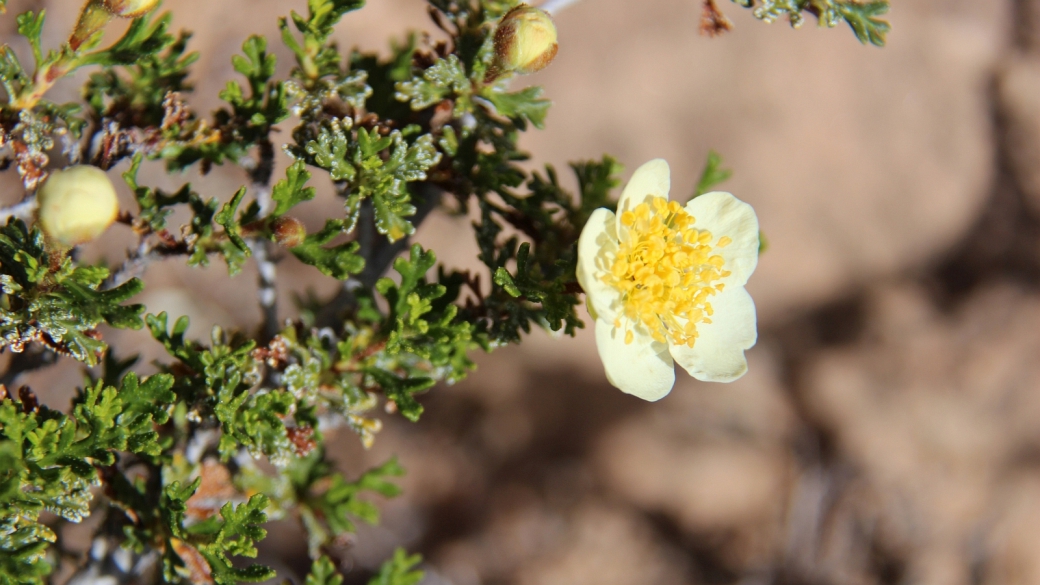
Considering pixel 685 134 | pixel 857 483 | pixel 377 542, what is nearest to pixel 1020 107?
pixel 685 134

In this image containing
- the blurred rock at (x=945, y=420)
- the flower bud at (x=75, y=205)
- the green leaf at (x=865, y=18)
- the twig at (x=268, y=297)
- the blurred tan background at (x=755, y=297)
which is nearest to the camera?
the flower bud at (x=75, y=205)

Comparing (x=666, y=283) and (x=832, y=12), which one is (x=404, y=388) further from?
(x=832, y=12)

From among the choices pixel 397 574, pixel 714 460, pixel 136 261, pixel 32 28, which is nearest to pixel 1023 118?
pixel 714 460

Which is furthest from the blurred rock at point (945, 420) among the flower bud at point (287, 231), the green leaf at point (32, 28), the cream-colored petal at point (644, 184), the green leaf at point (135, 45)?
the green leaf at point (32, 28)

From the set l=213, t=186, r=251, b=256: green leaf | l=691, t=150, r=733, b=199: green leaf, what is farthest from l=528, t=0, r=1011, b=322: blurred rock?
l=213, t=186, r=251, b=256: green leaf

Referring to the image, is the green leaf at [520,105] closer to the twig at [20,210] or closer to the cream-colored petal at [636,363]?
the cream-colored petal at [636,363]

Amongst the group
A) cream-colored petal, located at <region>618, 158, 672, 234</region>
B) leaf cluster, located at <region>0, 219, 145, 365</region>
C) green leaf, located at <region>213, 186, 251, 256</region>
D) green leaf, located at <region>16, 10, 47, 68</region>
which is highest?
green leaf, located at <region>16, 10, 47, 68</region>

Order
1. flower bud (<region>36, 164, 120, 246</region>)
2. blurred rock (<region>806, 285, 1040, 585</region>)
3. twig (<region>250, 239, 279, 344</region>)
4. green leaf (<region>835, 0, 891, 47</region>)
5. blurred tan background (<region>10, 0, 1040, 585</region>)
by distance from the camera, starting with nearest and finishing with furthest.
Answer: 1. flower bud (<region>36, 164, 120, 246</region>)
2. green leaf (<region>835, 0, 891, 47</region>)
3. twig (<region>250, 239, 279, 344</region>)
4. blurred rock (<region>806, 285, 1040, 585</region>)
5. blurred tan background (<region>10, 0, 1040, 585</region>)

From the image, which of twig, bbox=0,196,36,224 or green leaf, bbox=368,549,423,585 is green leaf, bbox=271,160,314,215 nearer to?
twig, bbox=0,196,36,224
